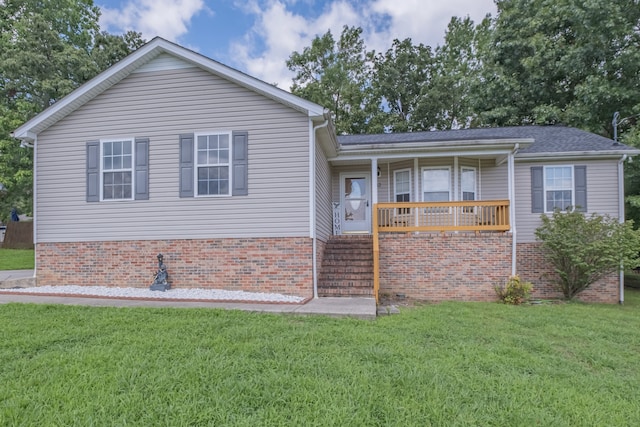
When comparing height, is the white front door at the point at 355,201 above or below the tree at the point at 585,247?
above

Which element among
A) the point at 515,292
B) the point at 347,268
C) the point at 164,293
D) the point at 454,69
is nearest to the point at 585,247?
the point at 515,292

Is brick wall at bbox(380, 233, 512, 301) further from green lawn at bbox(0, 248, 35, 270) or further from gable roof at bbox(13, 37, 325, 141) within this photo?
green lawn at bbox(0, 248, 35, 270)

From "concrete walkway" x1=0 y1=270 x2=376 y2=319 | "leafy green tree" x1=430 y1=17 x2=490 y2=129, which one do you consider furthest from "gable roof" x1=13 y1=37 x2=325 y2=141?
"leafy green tree" x1=430 y1=17 x2=490 y2=129

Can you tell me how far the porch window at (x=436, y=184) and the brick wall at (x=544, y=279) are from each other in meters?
2.35

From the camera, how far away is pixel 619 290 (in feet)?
29.4

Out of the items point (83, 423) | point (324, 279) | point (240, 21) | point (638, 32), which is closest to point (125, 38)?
point (240, 21)

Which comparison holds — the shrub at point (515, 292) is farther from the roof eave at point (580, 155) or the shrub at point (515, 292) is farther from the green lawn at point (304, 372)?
the roof eave at point (580, 155)

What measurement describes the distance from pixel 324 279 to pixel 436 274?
2555 mm

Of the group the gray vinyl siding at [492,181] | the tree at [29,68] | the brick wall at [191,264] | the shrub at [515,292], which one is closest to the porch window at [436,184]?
the gray vinyl siding at [492,181]

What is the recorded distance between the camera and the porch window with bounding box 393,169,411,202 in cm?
971

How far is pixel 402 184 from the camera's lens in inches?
388

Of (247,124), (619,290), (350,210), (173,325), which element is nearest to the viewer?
(173,325)

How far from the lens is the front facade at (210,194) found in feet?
23.4

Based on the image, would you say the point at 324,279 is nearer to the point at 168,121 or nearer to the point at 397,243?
the point at 397,243
